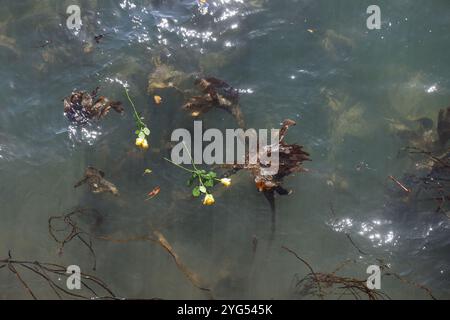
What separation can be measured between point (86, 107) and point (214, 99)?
1439mm

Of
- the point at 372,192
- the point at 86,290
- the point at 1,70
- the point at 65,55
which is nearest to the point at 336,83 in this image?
the point at 372,192

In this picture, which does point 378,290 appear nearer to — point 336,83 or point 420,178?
point 420,178

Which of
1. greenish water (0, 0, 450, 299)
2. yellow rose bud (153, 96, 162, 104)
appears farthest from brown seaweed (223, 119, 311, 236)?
yellow rose bud (153, 96, 162, 104)

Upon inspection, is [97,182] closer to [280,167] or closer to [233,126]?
[233,126]

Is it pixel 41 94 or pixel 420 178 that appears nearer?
pixel 420 178

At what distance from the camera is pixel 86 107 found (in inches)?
197

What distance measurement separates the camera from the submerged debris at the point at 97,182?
480 centimetres

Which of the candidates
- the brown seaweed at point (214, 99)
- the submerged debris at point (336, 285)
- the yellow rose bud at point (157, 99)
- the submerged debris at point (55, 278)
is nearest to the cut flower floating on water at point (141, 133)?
the yellow rose bud at point (157, 99)

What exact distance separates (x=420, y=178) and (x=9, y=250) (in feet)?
14.6

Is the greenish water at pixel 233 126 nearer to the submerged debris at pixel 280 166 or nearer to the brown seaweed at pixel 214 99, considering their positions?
the brown seaweed at pixel 214 99

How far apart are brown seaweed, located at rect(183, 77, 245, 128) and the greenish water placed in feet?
0.31

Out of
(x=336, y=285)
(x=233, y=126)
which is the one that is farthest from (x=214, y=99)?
(x=336, y=285)

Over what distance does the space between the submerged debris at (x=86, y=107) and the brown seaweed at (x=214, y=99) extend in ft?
2.79

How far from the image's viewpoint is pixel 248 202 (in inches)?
189
